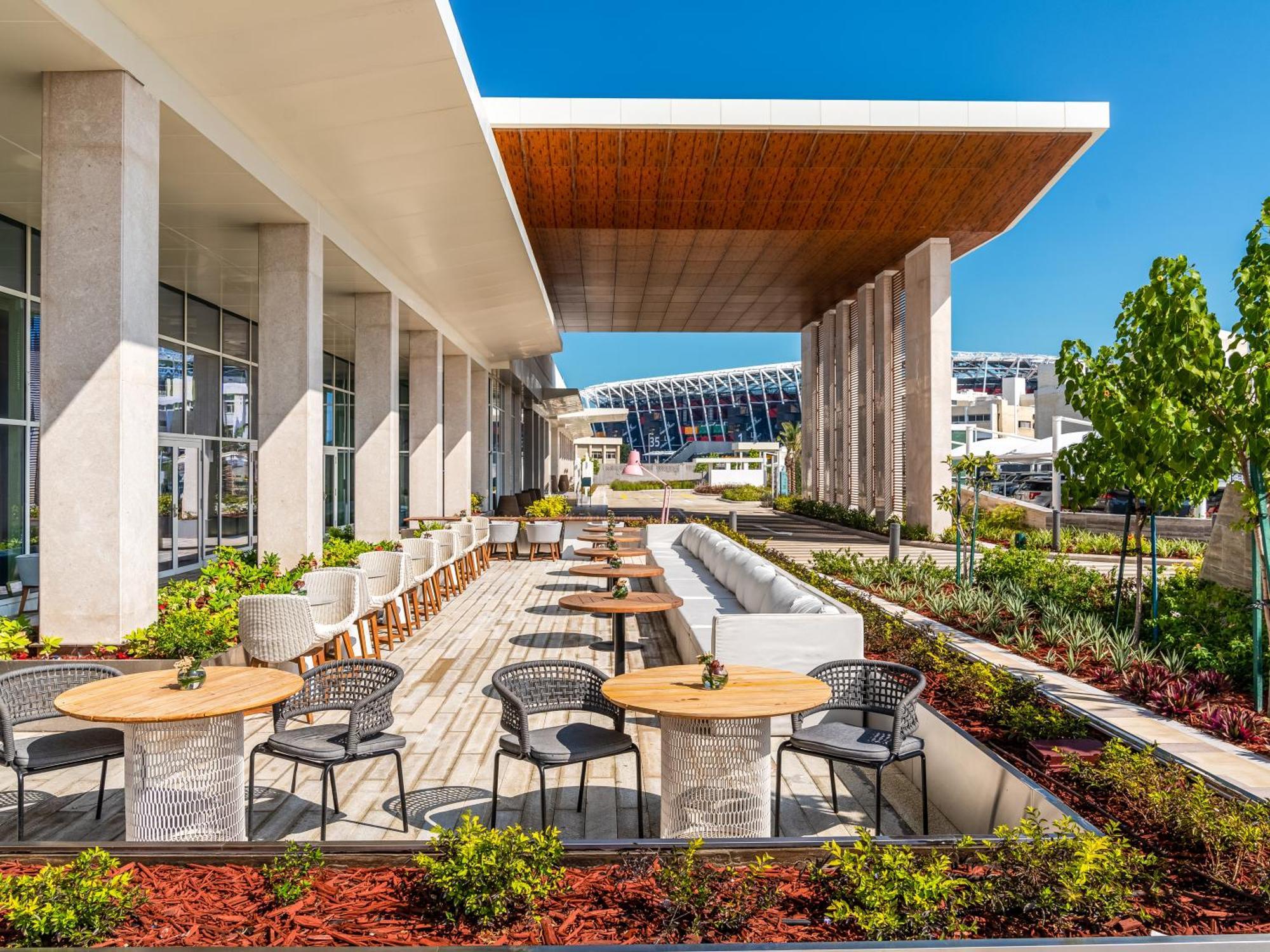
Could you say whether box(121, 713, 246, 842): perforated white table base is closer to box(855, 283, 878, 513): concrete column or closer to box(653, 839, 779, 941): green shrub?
box(653, 839, 779, 941): green shrub

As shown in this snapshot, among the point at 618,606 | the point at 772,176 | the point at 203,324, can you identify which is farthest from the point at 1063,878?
the point at 772,176

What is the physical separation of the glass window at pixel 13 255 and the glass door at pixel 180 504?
3.07 meters

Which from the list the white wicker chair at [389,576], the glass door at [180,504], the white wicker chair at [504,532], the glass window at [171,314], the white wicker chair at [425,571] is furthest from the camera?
the white wicker chair at [504,532]

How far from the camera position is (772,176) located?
1580 centimetres

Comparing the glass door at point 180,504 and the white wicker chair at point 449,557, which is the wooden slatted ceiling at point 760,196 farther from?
the glass door at point 180,504

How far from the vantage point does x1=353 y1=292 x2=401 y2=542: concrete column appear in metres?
13.7

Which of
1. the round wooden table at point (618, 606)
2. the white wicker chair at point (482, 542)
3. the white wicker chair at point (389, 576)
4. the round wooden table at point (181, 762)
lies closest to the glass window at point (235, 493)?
the white wicker chair at point (482, 542)

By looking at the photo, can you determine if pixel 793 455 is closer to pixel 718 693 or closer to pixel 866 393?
pixel 866 393

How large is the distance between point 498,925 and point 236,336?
1478 centimetres

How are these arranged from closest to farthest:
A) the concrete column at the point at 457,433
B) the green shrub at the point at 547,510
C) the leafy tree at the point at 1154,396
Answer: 1. the leafy tree at the point at 1154,396
2. the green shrub at the point at 547,510
3. the concrete column at the point at 457,433

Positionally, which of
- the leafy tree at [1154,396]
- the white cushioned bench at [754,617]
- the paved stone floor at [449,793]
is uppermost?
the leafy tree at [1154,396]

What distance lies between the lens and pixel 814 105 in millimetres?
14078

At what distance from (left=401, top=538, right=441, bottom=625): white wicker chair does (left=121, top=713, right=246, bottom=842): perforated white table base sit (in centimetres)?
650

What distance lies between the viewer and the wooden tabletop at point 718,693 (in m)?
3.78
